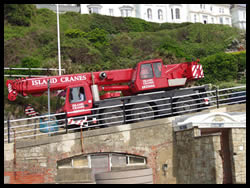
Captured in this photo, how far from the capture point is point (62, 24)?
4947cm

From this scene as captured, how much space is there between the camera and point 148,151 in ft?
40.4

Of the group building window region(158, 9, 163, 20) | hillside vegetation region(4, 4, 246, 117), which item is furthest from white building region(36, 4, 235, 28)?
hillside vegetation region(4, 4, 246, 117)

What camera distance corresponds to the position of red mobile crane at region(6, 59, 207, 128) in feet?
45.6

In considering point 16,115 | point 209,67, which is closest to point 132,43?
point 209,67

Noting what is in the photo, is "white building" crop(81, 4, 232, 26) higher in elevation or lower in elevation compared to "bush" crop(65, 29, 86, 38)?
A: higher

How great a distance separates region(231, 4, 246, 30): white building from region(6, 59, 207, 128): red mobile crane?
7538cm

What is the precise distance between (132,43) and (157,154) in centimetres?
3341

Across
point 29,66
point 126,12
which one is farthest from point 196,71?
point 126,12

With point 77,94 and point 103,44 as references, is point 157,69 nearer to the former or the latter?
point 77,94

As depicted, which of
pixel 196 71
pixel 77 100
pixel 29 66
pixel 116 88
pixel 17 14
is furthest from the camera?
pixel 17 14

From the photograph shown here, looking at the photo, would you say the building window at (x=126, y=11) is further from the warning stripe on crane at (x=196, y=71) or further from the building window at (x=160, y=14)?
the warning stripe on crane at (x=196, y=71)

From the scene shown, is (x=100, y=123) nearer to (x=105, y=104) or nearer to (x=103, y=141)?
(x=105, y=104)

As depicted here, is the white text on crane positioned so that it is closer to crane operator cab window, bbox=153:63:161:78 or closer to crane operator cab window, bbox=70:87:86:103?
crane operator cab window, bbox=70:87:86:103

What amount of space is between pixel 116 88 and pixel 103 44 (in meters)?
28.5
